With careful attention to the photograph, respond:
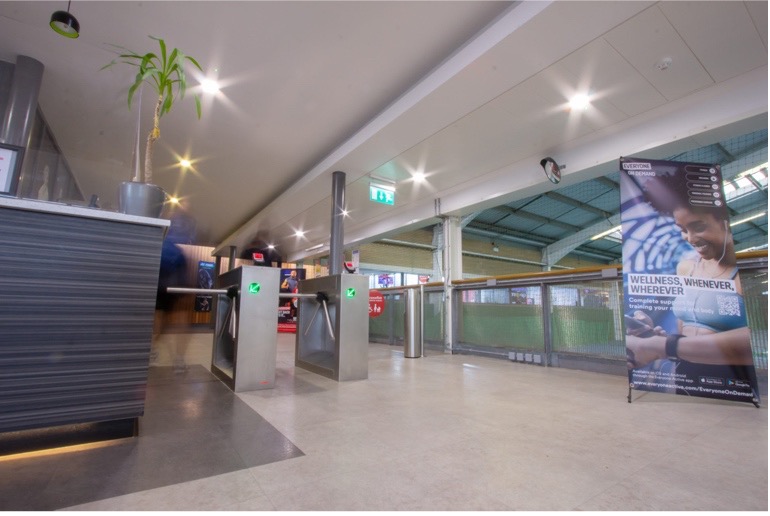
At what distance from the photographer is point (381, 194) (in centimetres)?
629

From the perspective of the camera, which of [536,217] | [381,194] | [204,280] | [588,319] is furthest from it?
[204,280]

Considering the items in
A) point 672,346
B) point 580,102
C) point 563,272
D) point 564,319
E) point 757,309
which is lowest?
point 672,346

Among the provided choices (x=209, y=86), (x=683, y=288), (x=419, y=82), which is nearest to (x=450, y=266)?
(x=419, y=82)

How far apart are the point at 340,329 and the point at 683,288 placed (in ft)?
10.3

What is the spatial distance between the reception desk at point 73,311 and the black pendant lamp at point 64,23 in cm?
181

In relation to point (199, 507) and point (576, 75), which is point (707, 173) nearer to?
point (576, 75)

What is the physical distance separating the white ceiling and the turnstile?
5.20ft

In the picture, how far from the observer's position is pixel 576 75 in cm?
345

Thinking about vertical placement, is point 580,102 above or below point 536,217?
below

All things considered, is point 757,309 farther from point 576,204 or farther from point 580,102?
point 576,204

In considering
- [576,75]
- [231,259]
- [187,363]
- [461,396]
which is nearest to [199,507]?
[461,396]

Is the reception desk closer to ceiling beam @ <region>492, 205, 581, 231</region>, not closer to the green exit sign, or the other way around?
the green exit sign

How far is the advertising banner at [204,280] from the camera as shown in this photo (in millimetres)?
13875

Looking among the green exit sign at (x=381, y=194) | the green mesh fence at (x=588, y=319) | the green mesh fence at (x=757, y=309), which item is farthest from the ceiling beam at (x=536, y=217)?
the green mesh fence at (x=757, y=309)
